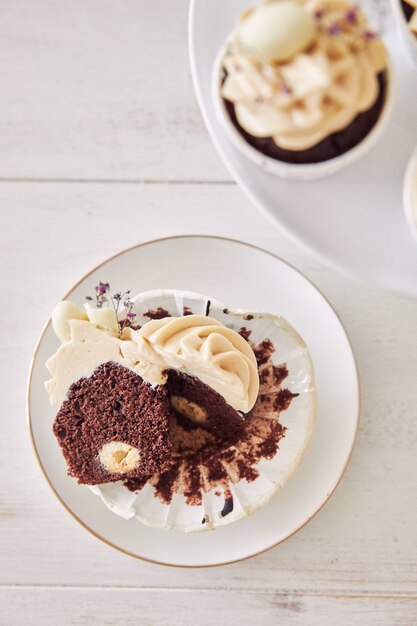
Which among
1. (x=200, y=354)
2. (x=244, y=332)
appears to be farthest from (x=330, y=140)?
(x=244, y=332)

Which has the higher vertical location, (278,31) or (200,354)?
(278,31)

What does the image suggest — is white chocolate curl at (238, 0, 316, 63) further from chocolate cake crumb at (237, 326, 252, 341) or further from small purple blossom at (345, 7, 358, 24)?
chocolate cake crumb at (237, 326, 252, 341)

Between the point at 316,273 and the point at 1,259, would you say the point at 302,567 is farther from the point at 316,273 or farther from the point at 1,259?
the point at 1,259

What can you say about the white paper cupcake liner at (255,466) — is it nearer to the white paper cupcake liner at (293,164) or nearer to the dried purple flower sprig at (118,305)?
the dried purple flower sprig at (118,305)

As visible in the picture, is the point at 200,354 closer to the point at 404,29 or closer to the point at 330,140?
the point at 330,140

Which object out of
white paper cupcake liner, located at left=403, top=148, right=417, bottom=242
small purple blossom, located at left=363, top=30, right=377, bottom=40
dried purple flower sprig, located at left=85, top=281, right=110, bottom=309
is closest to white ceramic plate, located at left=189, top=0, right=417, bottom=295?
white paper cupcake liner, located at left=403, top=148, right=417, bottom=242
